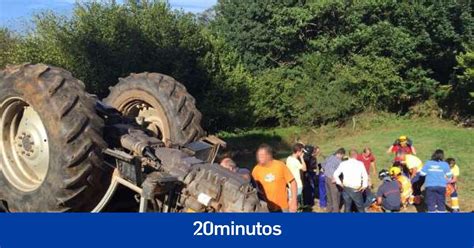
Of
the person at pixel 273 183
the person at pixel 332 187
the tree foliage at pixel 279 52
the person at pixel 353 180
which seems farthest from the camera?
the tree foliage at pixel 279 52

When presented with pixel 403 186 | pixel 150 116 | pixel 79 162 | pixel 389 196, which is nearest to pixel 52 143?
pixel 79 162

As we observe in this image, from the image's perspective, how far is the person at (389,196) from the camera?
9.14 m

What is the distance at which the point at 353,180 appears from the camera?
8953mm

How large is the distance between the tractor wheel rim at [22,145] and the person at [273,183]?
215cm

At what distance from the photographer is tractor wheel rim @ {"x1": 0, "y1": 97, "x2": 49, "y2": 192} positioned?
5188mm

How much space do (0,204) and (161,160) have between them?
1.69m

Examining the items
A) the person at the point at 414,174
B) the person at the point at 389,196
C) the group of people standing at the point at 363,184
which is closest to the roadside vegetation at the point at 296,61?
the person at the point at 414,174

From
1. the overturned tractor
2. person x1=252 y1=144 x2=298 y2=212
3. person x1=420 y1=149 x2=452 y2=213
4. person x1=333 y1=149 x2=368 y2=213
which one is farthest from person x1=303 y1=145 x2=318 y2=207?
the overturned tractor

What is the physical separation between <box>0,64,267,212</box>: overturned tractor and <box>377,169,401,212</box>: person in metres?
4.58

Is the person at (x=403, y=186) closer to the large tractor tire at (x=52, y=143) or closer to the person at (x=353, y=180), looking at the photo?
the person at (x=353, y=180)

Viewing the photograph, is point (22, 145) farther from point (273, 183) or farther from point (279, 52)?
point (279, 52)

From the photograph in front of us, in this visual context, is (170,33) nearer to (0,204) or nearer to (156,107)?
(156,107)

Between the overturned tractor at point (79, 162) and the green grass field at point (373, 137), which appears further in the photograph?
the green grass field at point (373, 137)

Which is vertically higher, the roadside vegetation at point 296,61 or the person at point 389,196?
the roadside vegetation at point 296,61
